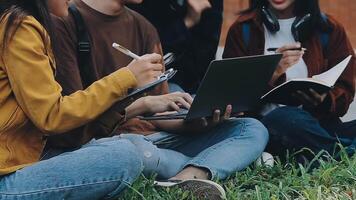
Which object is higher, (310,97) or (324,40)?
(324,40)

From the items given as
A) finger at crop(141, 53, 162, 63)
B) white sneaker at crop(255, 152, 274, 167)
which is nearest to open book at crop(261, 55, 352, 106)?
white sneaker at crop(255, 152, 274, 167)

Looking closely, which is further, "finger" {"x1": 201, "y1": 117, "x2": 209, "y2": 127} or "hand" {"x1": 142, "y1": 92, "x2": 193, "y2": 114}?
"finger" {"x1": 201, "y1": 117, "x2": 209, "y2": 127}

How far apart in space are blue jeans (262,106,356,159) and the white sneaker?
0.16m

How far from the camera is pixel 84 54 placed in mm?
4523

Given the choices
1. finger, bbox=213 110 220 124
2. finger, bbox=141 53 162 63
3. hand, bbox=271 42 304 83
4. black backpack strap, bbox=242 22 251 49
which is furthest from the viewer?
black backpack strap, bbox=242 22 251 49

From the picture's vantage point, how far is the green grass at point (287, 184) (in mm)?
4301

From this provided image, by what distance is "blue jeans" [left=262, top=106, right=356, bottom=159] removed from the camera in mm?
5191

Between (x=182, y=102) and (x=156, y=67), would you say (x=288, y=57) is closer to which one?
(x=182, y=102)

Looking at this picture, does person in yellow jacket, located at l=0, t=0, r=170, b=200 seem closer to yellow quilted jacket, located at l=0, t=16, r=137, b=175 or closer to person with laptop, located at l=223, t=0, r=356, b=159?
yellow quilted jacket, located at l=0, t=16, r=137, b=175

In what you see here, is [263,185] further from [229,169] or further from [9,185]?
[9,185]

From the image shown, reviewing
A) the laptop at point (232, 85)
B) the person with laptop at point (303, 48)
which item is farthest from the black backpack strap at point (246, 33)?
the laptop at point (232, 85)

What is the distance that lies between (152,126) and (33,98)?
4.02 ft

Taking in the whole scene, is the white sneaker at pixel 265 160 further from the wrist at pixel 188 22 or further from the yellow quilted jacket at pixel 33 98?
the yellow quilted jacket at pixel 33 98

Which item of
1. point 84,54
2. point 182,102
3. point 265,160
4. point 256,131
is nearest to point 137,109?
point 182,102
